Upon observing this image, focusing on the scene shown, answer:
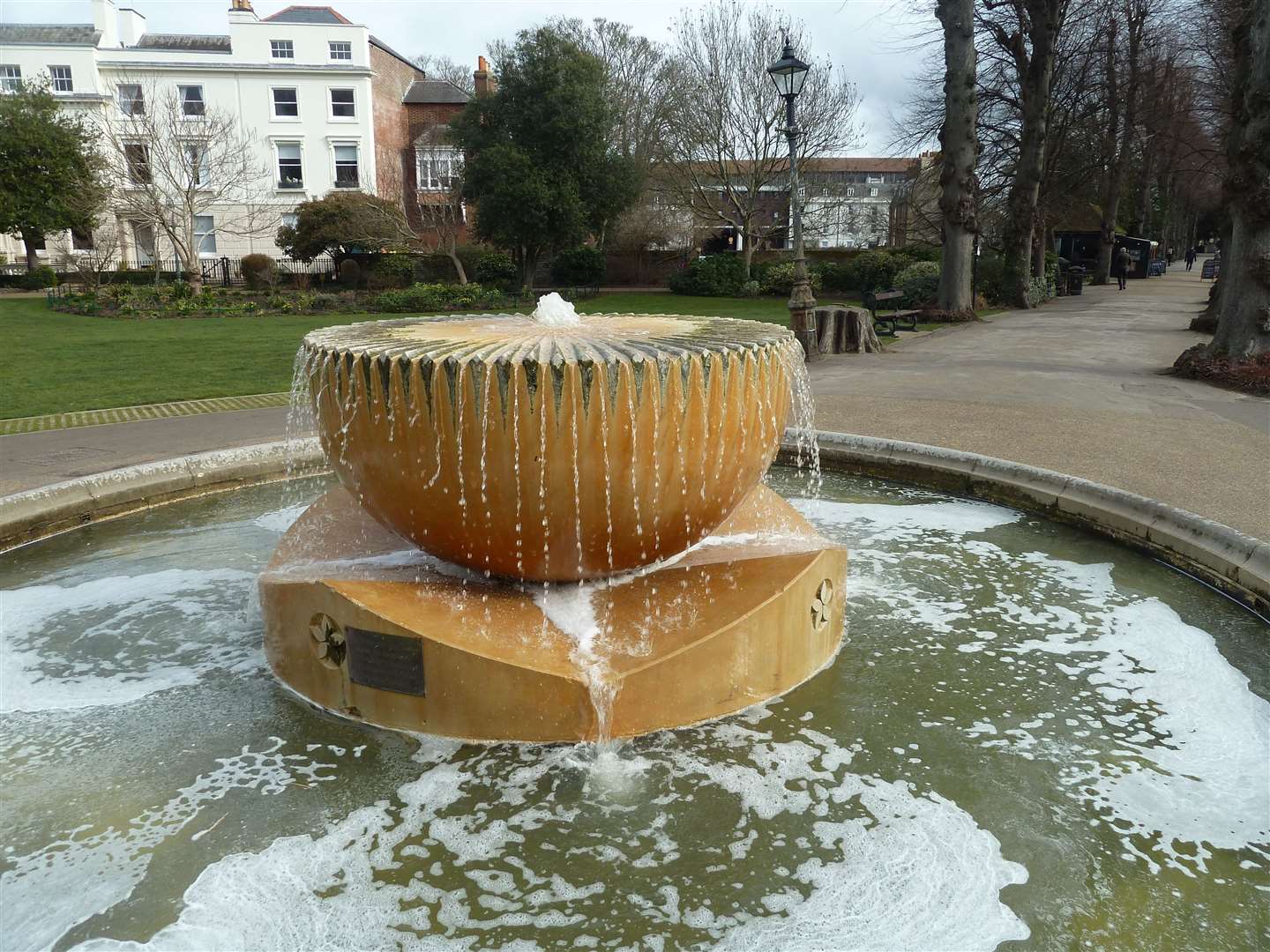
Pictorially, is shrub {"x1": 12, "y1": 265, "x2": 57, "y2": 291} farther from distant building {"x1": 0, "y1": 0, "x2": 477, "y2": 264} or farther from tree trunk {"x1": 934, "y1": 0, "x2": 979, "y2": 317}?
tree trunk {"x1": 934, "y1": 0, "x2": 979, "y2": 317}

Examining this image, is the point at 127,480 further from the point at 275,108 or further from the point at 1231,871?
the point at 275,108

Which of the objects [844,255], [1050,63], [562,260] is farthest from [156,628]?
[844,255]

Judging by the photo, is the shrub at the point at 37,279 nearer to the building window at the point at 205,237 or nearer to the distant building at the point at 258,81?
the distant building at the point at 258,81

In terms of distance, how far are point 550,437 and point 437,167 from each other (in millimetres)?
42897

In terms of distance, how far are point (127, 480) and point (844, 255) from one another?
4066 centimetres

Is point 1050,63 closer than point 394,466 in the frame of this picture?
No

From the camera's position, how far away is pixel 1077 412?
10828 millimetres

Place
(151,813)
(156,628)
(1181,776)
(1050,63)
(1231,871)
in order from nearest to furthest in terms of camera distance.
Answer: (1231,871) < (151,813) < (1181,776) < (156,628) < (1050,63)

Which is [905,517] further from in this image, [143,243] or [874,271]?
[143,243]

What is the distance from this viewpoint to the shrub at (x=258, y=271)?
118ft

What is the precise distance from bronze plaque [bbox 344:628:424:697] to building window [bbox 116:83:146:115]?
41.7 meters

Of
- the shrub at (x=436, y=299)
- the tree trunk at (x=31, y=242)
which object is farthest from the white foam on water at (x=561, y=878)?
the tree trunk at (x=31, y=242)

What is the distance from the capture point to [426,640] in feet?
12.5

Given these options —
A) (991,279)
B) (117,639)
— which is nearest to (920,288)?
(991,279)
